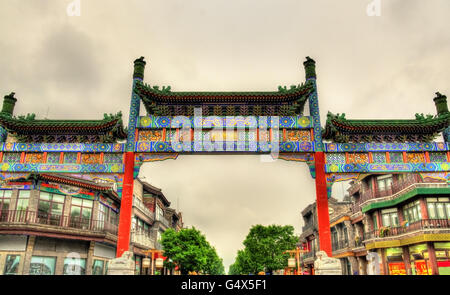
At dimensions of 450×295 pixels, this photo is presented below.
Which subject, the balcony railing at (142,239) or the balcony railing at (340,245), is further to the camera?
the balcony railing at (340,245)

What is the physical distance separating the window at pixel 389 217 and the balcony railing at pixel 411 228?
808mm

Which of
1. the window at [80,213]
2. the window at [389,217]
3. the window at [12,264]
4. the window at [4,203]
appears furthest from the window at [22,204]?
the window at [389,217]

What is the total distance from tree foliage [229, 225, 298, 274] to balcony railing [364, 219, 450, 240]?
8788 millimetres

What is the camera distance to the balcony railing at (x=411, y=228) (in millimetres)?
21609

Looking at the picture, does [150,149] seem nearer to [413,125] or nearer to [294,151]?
[294,151]

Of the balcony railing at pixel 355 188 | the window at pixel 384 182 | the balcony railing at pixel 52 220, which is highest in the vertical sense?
the balcony railing at pixel 355 188

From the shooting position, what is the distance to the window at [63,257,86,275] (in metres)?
23.1

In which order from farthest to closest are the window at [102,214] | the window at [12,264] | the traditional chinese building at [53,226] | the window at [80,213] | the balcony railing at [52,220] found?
the window at [102,214], the window at [80,213], the balcony railing at [52,220], the traditional chinese building at [53,226], the window at [12,264]

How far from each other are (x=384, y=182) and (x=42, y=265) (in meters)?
26.6

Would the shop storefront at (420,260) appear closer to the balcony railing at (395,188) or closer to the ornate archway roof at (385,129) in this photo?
the balcony railing at (395,188)

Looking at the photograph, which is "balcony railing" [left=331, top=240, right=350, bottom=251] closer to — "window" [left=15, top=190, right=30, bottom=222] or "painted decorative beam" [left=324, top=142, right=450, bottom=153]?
"painted decorative beam" [left=324, top=142, right=450, bottom=153]

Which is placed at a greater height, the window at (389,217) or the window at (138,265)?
the window at (389,217)

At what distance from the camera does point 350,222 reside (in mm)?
32375
